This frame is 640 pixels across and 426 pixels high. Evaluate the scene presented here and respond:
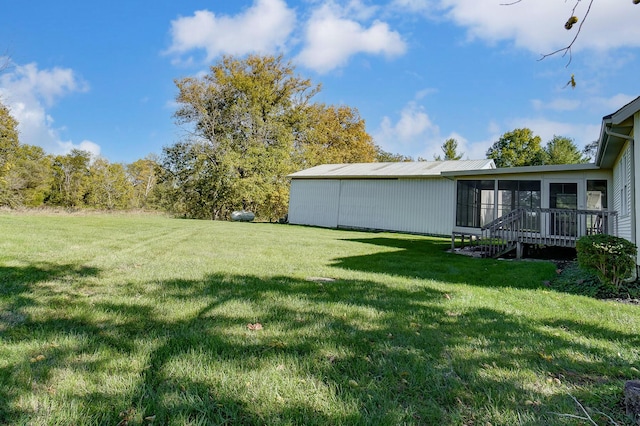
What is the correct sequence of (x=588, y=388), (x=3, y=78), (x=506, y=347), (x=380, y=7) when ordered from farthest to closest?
(x=3, y=78)
(x=380, y=7)
(x=506, y=347)
(x=588, y=388)

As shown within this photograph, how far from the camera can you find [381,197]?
64.0ft

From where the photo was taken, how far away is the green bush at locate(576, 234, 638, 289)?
4855 mm

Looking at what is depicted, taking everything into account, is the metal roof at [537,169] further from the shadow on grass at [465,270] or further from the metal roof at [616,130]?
the shadow on grass at [465,270]

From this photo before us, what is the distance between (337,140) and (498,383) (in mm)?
36500

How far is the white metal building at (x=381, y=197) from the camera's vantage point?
17562 mm

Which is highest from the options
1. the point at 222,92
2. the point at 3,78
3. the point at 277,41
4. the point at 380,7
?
the point at 277,41

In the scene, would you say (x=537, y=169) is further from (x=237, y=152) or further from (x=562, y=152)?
(x=562, y=152)

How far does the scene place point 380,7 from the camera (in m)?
10.1

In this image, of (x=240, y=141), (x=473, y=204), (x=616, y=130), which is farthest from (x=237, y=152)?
(x=616, y=130)

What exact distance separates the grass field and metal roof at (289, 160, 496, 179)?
13176mm

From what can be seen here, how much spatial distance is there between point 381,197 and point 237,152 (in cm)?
1463

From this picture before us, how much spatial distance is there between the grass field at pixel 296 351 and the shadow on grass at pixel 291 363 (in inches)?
0.4

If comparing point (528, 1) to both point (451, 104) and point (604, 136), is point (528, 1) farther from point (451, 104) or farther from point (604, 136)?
point (451, 104)

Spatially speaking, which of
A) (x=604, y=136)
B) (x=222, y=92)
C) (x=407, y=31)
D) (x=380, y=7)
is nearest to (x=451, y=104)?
(x=407, y=31)
